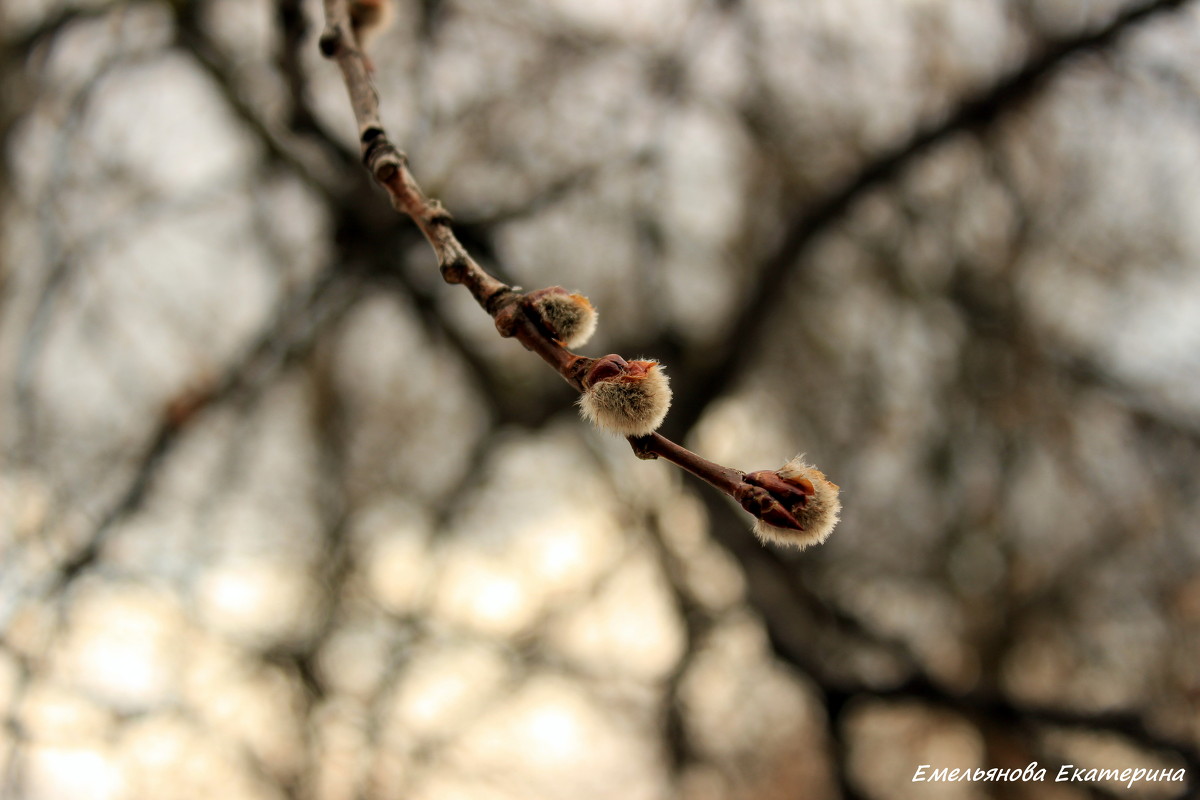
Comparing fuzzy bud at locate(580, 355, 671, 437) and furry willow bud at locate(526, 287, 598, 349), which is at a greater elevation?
furry willow bud at locate(526, 287, 598, 349)

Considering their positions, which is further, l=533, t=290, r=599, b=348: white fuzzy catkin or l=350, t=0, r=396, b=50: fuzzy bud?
l=350, t=0, r=396, b=50: fuzzy bud

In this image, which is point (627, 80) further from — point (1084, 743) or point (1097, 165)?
point (1084, 743)

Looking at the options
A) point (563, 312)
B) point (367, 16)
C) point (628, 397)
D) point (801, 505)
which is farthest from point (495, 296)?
point (367, 16)

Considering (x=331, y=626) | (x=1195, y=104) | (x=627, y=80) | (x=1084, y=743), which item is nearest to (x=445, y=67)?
(x=627, y=80)

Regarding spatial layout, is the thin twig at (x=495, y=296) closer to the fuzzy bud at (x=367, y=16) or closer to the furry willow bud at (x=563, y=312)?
the furry willow bud at (x=563, y=312)

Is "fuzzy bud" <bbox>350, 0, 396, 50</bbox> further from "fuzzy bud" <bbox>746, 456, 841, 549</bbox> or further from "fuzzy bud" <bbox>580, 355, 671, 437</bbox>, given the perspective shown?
"fuzzy bud" <bbox>746, 456, 841, 549</bbox>

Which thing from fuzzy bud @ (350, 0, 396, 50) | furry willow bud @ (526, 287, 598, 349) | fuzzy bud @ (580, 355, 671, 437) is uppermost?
fuzzy bud @ (350, 0, 396, 50)

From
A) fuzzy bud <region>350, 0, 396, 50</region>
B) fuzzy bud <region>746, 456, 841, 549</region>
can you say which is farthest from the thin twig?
fuzzy bud <region>350, 0, 396, 50</region>

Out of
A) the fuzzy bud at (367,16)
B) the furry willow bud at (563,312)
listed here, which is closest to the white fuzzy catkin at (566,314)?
the furry willow bud at (563,312)
